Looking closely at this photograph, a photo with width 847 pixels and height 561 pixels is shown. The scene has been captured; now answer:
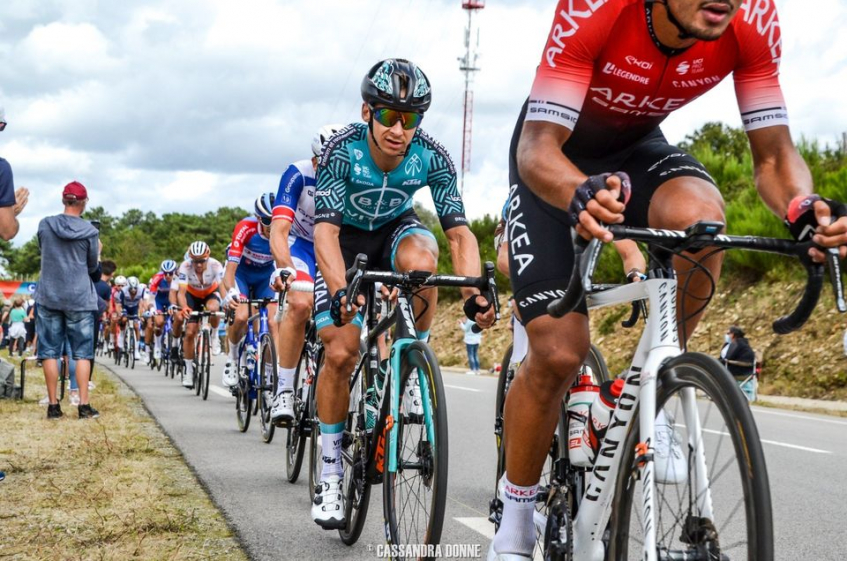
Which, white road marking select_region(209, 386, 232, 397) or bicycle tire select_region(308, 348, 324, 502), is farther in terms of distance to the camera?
white road marking select_region(209, 386, 232, 397)

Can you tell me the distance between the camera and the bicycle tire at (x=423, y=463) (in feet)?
12.2

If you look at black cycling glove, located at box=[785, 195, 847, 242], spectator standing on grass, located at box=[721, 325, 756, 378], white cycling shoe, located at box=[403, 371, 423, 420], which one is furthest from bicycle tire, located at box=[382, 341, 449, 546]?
spectator standing on grass, located at box=[721, 325, 756, 378]

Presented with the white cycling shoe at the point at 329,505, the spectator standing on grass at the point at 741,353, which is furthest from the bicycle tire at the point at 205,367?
the spectator standing on grass at the point at 741,353

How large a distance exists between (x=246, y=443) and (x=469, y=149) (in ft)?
138

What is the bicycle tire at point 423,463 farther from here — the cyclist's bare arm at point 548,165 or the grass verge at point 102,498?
the cyclist's bare arm at point 548,165

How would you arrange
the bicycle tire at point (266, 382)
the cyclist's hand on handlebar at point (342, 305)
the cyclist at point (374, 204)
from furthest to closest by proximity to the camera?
the bicycle tire at point (266, 382), the cyclist at point (374, 204), the cyclist's hand on handlebar at point (342, 305)

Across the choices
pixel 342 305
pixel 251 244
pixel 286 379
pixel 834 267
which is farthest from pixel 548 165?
pixel 251 244

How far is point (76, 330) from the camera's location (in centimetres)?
1009

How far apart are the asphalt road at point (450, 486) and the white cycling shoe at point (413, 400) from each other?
0.78 meters

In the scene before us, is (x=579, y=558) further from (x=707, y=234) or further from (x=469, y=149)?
(x=469, y=149)

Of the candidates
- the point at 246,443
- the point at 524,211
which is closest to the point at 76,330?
the point at 246,443

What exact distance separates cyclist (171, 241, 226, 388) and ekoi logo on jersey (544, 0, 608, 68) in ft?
36.2

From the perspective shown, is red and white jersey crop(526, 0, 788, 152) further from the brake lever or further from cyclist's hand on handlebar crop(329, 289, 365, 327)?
cyclist's hand on handlebar crop(329, 289, 365, 327)

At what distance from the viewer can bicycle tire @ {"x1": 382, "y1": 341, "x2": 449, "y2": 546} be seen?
371cm
